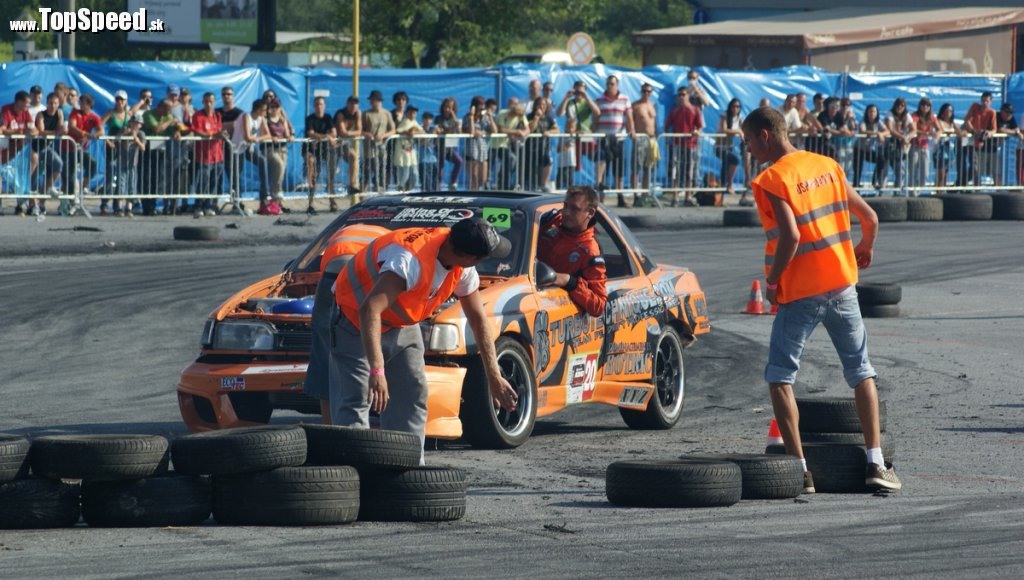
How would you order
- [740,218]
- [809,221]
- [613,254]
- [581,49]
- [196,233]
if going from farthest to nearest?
[581,49] < [740,218] < [196,233] < [613,254] < [809,221]

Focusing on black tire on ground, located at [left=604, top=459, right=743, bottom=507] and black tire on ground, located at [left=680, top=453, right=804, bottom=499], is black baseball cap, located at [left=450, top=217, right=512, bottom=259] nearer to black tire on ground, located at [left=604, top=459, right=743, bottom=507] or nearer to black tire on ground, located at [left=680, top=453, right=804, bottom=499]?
black tire on ground, located at [left=604, top=459, right=743, bottom=507]

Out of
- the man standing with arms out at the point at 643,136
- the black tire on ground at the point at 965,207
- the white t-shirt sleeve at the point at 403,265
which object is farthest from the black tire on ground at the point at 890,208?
the white t-shirt sleeve at the point at 403,265

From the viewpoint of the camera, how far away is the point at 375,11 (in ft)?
146

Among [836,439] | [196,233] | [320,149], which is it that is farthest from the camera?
[320,149]

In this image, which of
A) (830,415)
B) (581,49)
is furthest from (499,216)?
(581,49)

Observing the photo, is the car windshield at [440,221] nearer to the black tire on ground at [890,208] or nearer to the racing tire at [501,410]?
the racing tire at [501,410]

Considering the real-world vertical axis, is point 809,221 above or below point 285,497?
above

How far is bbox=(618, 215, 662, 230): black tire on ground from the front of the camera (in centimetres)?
2273

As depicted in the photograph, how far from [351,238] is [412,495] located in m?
2.84

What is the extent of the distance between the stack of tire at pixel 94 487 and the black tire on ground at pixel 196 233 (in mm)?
13160

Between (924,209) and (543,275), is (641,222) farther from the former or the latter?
(543,275)

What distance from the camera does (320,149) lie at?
23.4m

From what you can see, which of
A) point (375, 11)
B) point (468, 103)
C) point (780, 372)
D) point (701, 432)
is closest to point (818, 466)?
point (780, 372)

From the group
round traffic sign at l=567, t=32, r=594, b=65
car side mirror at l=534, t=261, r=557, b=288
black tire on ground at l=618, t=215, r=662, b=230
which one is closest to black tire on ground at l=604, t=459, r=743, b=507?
car side mirror at l=534, t=261, r=557, b=288
